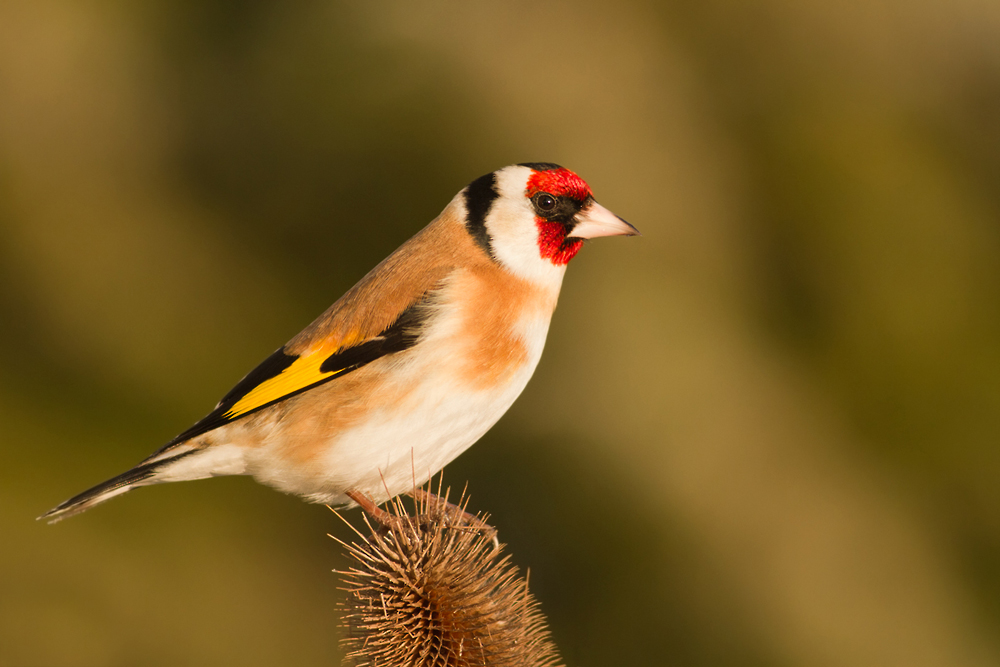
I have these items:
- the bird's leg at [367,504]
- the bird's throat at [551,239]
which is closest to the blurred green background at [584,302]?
the bird's leg at [367,504]

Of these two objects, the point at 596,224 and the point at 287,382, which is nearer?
the point at 287,382

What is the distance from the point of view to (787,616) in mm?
6918

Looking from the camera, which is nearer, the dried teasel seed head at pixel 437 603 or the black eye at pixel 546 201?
the dried teasel seed head at pixel 437 603

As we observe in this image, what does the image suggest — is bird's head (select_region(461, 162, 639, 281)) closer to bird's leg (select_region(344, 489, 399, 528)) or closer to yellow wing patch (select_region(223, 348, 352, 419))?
yellow wing patch (select_region(223, 348, 352, 419))

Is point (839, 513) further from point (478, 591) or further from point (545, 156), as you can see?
point (478, 591)

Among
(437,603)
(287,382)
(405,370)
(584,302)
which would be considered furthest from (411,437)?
(584,302)

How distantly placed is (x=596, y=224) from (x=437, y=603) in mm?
1358

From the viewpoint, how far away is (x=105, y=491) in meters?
2.57

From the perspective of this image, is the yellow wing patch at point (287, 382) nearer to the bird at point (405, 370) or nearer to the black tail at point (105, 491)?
the bird at point (405, 370)

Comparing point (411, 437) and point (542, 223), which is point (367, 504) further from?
point (542, 223)

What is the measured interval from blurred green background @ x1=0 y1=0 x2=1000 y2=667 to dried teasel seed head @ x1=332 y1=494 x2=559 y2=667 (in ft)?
14.4

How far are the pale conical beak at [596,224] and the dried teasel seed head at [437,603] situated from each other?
1118 millimetres

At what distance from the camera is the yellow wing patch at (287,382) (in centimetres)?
269

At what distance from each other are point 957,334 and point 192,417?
691cm
